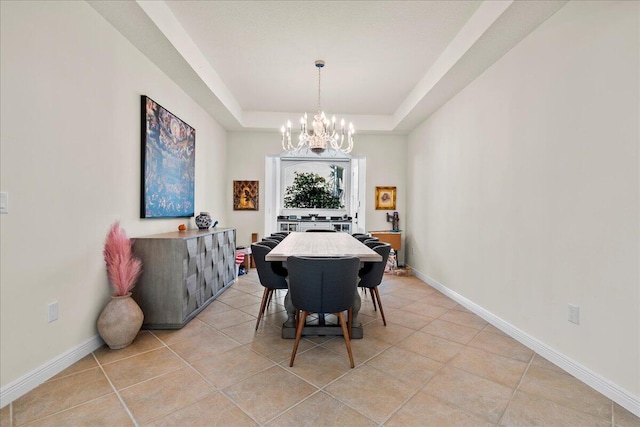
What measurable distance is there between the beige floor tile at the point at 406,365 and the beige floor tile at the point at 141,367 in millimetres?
1458

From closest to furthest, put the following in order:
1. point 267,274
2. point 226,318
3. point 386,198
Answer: point 267,274, point 226,318, point 386,198

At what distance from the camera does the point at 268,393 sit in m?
1.91

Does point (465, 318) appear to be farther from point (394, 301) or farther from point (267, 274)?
point (267, 274)

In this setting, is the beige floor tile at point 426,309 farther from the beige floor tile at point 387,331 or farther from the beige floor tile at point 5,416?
the beige floor tile at point 5,416

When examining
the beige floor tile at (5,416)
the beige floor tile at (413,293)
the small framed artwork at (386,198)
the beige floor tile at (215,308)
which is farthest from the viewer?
the small framed artwork at (386,198)

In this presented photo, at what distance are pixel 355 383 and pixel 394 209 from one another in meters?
4.58

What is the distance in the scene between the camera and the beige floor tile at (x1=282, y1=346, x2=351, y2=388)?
2080mm

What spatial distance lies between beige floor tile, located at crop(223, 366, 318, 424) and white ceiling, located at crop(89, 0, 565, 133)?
287 centimetres

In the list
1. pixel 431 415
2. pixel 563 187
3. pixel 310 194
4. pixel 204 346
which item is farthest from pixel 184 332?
pixel 310 194

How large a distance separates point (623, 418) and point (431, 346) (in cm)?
116

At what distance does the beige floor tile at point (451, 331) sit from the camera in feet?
9.12

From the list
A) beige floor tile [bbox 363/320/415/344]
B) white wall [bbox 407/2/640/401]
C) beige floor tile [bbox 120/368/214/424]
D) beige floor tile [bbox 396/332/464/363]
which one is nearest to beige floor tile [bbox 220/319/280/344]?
beige floor tile [bbox 120/368/214/424]

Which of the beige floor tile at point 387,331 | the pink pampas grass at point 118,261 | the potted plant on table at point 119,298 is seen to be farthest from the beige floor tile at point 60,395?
the beige floor tile at point 387,331

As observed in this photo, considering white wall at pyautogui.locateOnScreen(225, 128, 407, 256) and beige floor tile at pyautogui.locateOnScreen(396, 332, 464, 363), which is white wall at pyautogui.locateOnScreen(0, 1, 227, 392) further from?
white wall at pyautogui.locateOnScreen(225, 128, 407, 256)
